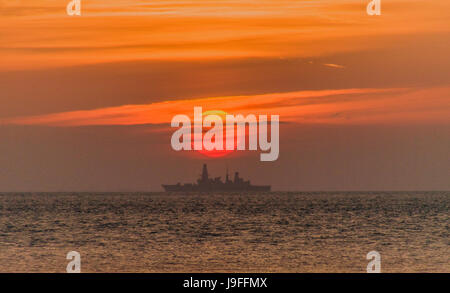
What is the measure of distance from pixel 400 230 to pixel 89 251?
35593 millimetres

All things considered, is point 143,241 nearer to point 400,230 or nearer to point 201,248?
point 201,248

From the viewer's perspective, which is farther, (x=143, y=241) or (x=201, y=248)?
(x=143, y=241)
